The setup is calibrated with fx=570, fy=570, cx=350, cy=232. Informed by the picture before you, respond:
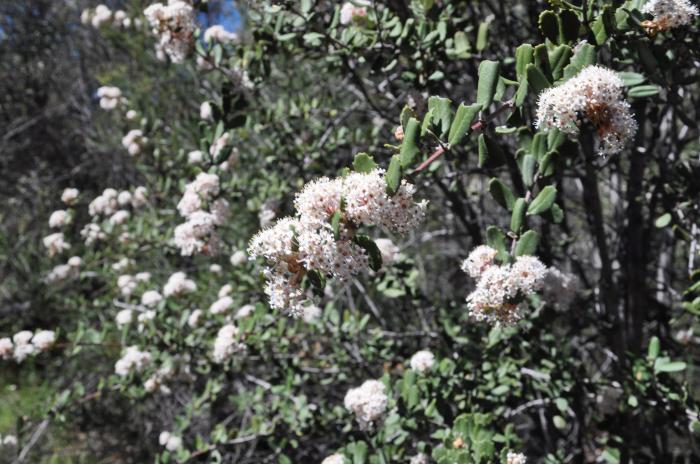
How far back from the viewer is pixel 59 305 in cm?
519

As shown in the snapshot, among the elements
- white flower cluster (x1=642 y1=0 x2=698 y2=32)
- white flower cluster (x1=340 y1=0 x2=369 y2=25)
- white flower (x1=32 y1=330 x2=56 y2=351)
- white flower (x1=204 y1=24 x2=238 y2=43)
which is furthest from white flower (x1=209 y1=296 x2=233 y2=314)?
white flower cluster (x1=642 y1=0 x2=698 y2=32)

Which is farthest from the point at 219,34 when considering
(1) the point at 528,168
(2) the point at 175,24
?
(1) the point at 528,168

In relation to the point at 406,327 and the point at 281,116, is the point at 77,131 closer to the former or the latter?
the point at 281,116

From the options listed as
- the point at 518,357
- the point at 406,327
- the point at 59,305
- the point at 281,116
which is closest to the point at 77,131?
the point at 59,305

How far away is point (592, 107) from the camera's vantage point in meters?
1.29

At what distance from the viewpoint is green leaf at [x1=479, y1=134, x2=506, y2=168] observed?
146 cm

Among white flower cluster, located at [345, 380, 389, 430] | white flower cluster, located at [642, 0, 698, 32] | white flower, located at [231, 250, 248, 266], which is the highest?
white flower cluster, located at [642, 0, 698, 32]

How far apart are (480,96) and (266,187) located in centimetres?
179

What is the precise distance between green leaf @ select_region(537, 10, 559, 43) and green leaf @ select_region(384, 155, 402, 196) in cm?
54

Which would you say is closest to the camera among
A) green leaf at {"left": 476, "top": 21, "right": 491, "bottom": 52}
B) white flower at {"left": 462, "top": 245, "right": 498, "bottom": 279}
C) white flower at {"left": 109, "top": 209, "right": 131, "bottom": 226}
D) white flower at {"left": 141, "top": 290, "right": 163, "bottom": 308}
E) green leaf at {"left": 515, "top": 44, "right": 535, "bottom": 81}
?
green leaf at {"left": 515, "top": 44, "right": 535, "bottom": 81}

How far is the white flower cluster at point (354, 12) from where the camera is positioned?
235 centimetres

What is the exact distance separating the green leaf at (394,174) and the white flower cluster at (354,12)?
1.22m

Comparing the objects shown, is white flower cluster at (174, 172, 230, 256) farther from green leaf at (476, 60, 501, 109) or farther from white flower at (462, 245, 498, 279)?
green leaf at (476, 60, 501, 109)

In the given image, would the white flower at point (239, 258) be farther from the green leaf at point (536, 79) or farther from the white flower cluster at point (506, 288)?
the green leaf at point (536, 79)
